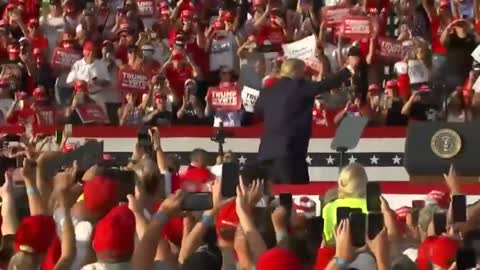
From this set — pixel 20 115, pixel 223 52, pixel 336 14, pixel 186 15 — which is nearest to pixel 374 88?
pixel 336 14

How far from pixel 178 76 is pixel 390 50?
252cm

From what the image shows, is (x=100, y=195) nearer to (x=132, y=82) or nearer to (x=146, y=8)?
(x=132, y=82)

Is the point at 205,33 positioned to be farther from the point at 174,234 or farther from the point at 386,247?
the point at 386,247

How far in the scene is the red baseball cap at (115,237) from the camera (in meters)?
8.14

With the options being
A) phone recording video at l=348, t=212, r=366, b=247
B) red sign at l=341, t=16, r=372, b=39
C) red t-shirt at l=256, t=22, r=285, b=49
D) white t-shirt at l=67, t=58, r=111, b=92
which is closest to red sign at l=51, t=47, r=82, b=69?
white t-shirt at l=67, t=58, r=111, b=92

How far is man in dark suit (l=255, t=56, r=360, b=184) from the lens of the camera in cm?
1412

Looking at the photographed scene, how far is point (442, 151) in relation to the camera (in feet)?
43.1

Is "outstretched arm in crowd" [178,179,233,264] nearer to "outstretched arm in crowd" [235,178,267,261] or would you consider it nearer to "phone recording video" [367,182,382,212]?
"outstretched arm in crowd" [235,178,267,261]

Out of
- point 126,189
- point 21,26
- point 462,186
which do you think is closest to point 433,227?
point 126,189

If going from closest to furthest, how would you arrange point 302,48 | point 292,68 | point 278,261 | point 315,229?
point 278,261, point 315,229, point 292,68, point 302,48

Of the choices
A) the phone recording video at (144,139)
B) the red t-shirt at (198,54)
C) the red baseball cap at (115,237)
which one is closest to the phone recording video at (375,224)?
the red baseball cap at (115,237)

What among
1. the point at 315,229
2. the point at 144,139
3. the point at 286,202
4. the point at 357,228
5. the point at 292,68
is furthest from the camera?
the point at 292,68

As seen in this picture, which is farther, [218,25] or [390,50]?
[218,25]

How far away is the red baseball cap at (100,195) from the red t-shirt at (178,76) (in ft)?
34.2
